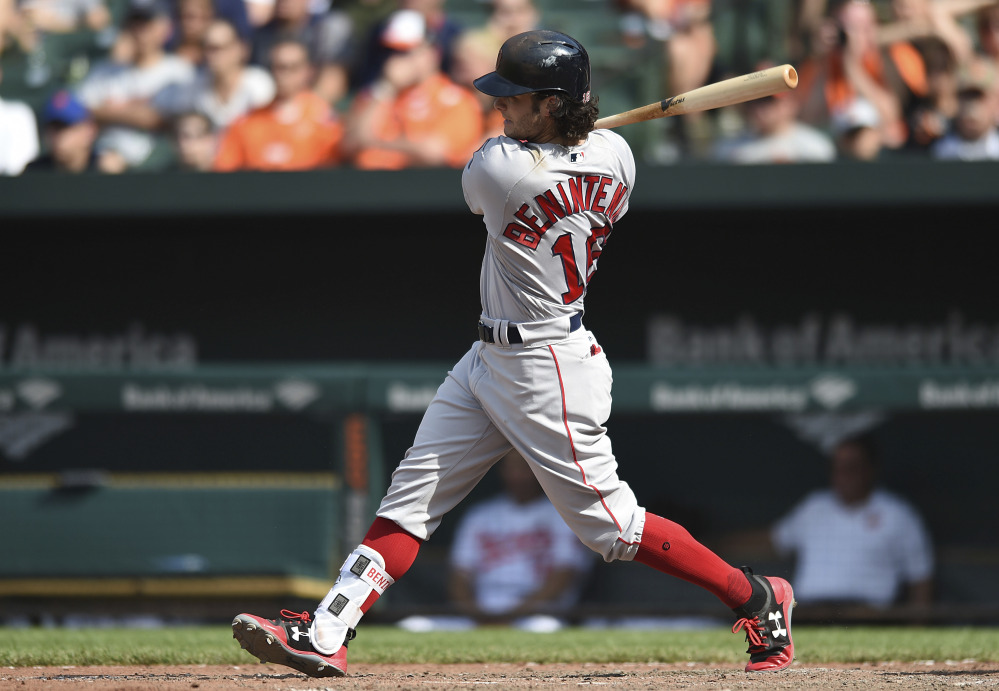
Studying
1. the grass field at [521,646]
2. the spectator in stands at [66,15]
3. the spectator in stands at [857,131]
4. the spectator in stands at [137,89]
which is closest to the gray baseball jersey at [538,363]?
the grass field at [521,646]

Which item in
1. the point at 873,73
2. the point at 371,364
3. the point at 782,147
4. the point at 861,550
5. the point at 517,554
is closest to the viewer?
the point at 861,550

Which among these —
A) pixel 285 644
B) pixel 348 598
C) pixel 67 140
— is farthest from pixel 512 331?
pixel 67 140

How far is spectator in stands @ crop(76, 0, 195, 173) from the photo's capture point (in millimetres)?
6684

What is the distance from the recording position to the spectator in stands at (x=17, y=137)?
264 inches

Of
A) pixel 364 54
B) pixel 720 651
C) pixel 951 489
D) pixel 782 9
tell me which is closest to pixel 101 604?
pixel 720 651

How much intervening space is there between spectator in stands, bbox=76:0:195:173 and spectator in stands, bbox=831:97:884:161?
3.49 m

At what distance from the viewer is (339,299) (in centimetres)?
637

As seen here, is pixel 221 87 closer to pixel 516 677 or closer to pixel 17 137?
pixel 17 137

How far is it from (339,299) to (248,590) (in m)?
1.68

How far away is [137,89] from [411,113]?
1621 mm

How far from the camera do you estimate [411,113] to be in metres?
6.43

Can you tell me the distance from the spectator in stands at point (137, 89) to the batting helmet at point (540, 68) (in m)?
4.10

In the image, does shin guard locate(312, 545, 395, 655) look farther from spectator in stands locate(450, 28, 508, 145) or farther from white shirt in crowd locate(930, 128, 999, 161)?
white shirt in crowd locate(930, 128, 999, 161)

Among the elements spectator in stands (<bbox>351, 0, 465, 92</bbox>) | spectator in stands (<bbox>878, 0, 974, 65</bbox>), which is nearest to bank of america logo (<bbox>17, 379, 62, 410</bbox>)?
spectator in stands (<bbox>351, 0, 465, 92</bbox>)
